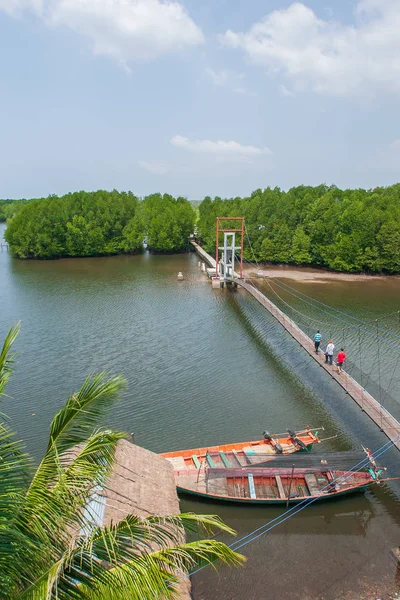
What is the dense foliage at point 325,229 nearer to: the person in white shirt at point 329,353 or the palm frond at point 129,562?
the person in white shirt at point 329,353

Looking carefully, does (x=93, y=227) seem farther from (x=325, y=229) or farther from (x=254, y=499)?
(x=254, y=499)

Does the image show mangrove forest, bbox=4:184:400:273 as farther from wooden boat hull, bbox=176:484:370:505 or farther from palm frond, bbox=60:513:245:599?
palm frond, bbox=60:513:245:599

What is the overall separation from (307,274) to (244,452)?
3367 cm

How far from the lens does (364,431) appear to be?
15.9 metres

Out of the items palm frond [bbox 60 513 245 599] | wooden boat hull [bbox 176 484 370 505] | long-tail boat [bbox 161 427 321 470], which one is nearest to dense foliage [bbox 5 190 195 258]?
long-tail boat [bbox 161 427 321 470]

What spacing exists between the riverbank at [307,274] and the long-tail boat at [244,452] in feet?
93.6

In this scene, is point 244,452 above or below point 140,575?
below

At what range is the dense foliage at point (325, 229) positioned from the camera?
42.4m

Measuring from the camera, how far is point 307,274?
44.8 meters

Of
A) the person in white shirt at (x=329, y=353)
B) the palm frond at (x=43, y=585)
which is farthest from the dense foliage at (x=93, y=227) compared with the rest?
the palm frond at (x=43, y=585)

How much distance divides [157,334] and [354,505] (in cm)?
1577

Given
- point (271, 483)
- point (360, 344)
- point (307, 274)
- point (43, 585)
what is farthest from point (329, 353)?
point (307, 274)

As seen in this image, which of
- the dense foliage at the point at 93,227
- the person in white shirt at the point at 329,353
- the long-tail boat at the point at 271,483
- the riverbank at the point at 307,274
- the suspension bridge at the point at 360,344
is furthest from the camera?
the dense foliage at the point at 93,227

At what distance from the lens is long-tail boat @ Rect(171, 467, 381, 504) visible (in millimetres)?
12086
